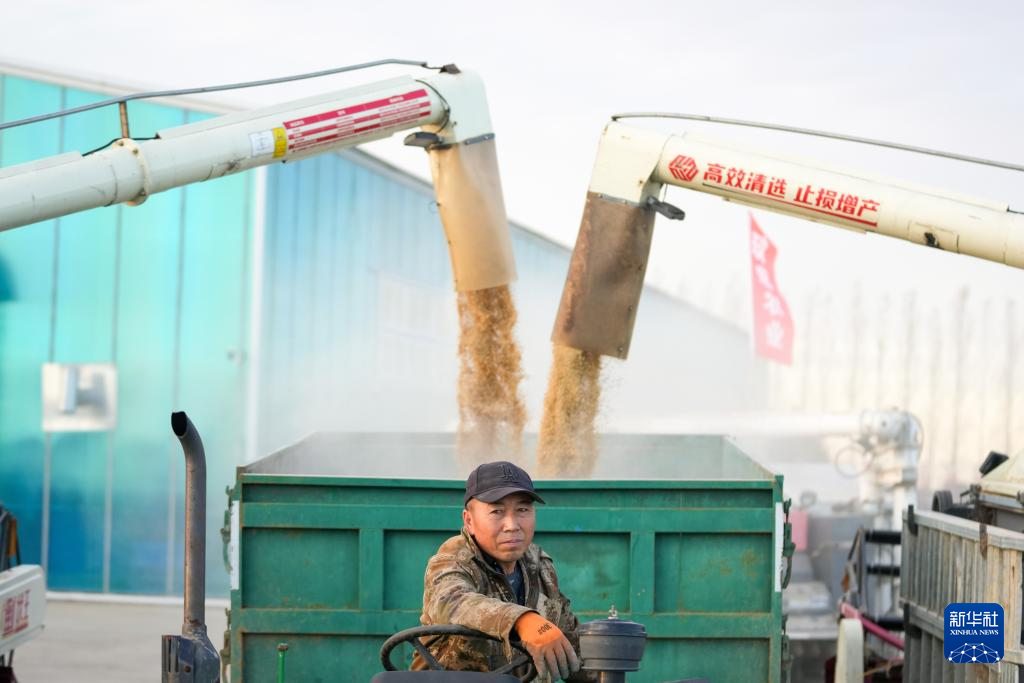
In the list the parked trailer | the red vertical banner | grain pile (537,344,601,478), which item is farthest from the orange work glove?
the red vertical banner

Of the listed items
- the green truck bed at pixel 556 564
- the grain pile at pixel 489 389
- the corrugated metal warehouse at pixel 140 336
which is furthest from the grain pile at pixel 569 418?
the corrugated metal warehouse at pixel 140 336

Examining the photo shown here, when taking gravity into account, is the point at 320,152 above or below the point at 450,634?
above

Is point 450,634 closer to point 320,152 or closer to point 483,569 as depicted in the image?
point 483,569

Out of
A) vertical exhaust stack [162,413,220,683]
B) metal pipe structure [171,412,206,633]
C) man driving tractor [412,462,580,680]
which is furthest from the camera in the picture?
metal pipe structure [171,412,206,633]

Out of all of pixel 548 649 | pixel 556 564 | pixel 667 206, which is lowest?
pixel 556 564

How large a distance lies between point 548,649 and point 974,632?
324cm

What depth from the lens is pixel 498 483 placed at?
12.0 ft

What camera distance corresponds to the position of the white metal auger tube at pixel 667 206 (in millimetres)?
7676

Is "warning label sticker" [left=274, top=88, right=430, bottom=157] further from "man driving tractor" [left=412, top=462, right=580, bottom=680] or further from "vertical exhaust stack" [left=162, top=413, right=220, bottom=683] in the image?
"man driving tractor" [left=412, top=462, right=580, bottom=680]

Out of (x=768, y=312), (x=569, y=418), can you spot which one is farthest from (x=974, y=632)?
(x=768, y=312)

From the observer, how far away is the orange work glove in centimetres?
322

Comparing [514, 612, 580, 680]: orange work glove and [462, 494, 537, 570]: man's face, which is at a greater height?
[462, 494, 537, 570]: man's face

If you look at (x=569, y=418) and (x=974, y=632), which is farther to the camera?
(x=569, y=418)

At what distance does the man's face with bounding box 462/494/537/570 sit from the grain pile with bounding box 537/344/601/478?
4.82 meters
